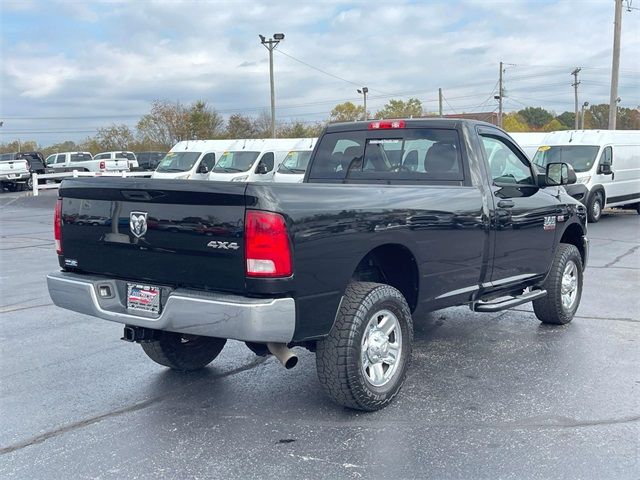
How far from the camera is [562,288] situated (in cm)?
716

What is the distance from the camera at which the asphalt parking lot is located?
13.1 ft

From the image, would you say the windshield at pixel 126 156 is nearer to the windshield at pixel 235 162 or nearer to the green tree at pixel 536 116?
the windshield at pixel 235 162

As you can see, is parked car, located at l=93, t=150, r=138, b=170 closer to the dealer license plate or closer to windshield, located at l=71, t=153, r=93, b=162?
windshield, located at l=71, t=153, r=93, b=162

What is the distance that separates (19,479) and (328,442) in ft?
5.73

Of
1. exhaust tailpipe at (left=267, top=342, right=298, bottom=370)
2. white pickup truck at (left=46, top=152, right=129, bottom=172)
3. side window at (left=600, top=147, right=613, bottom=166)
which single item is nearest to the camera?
exhaust tailpipe at (left=267, top=342, right=298, bottom=370)

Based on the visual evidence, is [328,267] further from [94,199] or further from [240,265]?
[94,199]

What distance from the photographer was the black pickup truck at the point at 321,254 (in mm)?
4129

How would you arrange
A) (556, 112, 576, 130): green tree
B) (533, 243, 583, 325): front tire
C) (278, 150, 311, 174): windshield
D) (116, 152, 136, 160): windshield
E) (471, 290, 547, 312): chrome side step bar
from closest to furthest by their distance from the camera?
(471, 290, 547, 312): chrome side step bar
(533, 243, 583, 325): front tire
(278, 150, 311, 174): windshield
(116, 152, 136, 160): windshield
(556, 112, 576, 130): green tree

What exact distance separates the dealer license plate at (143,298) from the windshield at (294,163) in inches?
684

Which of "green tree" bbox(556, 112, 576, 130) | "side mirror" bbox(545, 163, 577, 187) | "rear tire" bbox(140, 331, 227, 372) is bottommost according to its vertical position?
"rear tire" bbox(140, 331, 227, 372)

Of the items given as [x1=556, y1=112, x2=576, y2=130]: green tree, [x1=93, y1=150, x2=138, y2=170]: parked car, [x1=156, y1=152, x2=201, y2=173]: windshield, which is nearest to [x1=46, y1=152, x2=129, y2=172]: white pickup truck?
[x1=93, y1=150, x2=138, y2=170]: parked car

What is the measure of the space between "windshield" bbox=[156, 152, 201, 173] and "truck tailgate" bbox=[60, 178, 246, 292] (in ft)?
68.0

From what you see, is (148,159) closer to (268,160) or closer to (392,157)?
(268,160)

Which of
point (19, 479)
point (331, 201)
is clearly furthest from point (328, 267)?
point (19, 479)
